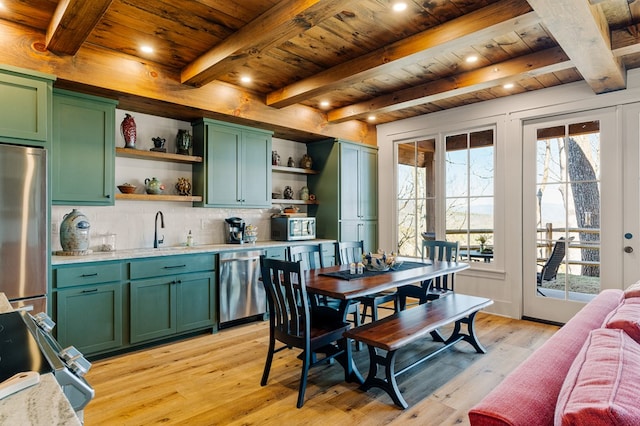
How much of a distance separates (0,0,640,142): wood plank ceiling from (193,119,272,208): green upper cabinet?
310 millimetres

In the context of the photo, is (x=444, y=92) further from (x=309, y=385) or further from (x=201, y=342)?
(x=201, y=342)

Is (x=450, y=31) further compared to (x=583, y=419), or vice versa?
(x=450, y=31)

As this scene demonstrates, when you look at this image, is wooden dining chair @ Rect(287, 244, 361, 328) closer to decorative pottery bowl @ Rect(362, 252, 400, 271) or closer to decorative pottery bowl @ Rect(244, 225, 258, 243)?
A: decorative pottery bowl @ Rect(362, 252, 400, 271)

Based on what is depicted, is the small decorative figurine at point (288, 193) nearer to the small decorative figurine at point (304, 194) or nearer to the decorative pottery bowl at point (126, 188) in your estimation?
the small decorative figurine at point (304, 194)

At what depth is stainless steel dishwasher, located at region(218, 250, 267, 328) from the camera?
3982 millimetres

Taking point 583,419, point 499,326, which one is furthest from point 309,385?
point 499,326

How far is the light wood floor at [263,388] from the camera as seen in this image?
91.0 inches

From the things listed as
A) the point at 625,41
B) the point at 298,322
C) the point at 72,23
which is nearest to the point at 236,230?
the point at 298,322

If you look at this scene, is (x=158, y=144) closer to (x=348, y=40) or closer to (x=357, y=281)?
(x=348, y=40)

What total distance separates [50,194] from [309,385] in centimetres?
249

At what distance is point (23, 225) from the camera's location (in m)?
2.72

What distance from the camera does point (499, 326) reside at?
407 centimetres

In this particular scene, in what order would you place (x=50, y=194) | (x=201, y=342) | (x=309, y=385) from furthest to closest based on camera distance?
(x=201, y=342), (x=50, y=194), (x=309, y=385)

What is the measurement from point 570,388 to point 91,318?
11.2 feet
